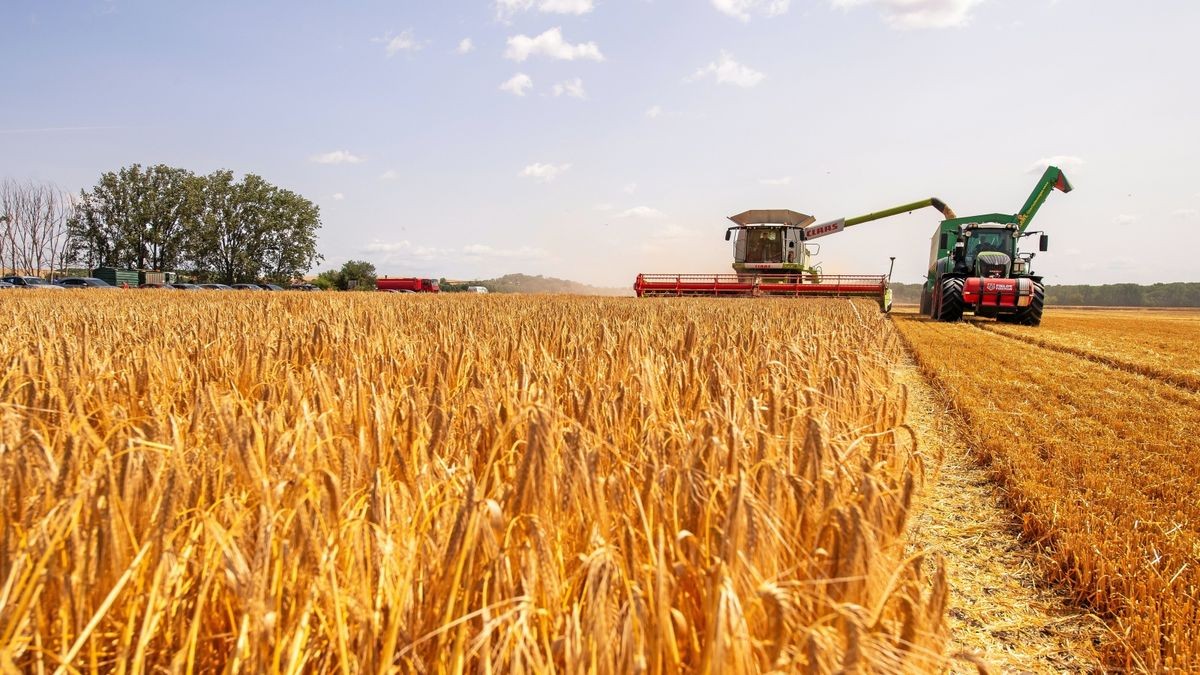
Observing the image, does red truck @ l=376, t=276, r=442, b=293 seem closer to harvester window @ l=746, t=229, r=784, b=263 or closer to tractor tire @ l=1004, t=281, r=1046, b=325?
harvester window @ l=746, t=229, r=784, b=263

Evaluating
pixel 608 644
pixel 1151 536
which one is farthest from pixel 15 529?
pixel 1151 536

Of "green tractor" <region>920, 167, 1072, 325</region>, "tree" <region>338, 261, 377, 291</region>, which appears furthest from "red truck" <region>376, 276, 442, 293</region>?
"green tractor" <region>920, 167, 1072, 325</region>

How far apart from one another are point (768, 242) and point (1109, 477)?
18.1 m

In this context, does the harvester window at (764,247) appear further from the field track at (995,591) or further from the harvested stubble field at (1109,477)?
the field track at (995,591)

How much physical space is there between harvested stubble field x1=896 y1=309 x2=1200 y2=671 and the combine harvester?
10.2 meters

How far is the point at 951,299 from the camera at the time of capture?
A: 1554 cm

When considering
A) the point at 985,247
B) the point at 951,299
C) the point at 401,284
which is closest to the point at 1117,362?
the point at 951,299

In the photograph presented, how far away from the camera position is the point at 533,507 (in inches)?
45.7

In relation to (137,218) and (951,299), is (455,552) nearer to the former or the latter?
(951,299)

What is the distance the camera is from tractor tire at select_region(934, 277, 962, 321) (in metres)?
15.5

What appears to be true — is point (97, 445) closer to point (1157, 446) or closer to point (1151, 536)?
point (1151, 536)

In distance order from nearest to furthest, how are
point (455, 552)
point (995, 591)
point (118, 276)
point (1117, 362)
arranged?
point (455, 552) → point (995, 591) → point (1117, 362) → point (118, 276)

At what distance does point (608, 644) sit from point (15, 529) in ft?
3.43

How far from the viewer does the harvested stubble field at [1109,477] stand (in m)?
2.06
